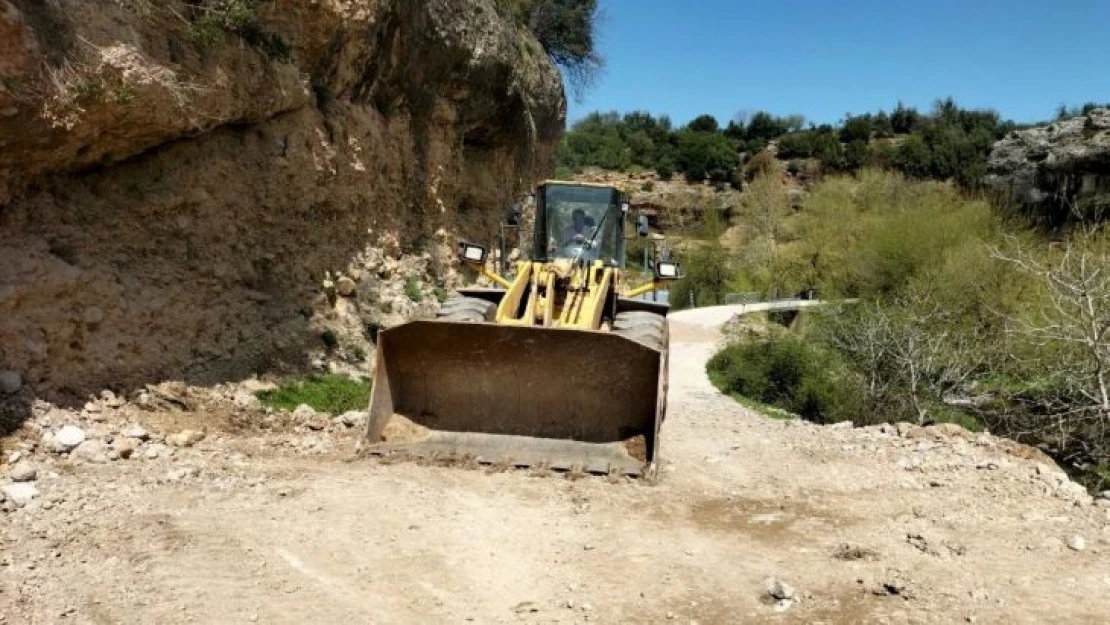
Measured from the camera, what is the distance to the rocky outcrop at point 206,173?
7.23 metres

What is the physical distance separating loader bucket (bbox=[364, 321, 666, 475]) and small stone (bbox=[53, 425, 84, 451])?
224 cm

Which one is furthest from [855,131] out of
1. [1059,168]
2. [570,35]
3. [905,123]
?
[570,35]

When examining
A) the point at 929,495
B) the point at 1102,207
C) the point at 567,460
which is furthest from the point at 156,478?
the point at 1102,207

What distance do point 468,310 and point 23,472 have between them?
14.7ft

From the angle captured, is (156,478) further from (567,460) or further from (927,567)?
(927,567)

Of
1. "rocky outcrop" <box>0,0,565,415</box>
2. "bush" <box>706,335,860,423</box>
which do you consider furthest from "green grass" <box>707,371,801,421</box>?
"rocky outcrop" <box>0,0,565,415</box>

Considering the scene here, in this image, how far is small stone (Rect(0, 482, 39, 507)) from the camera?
5.41 m

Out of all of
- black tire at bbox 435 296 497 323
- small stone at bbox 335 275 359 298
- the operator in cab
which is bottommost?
small stone at bbox 335 275 359 298

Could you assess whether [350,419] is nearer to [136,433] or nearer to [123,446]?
[136,433]

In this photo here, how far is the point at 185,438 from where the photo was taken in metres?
7.11

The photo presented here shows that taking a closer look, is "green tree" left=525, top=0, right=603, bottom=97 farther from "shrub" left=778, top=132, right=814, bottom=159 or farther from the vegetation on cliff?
"shrub" left=778, top=132, right=814, bottom=159

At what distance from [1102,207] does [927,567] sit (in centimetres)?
3177

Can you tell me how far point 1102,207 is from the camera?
31.3 m

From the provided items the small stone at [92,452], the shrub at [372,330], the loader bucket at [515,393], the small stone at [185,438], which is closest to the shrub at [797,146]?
the shrub at [372,330]
